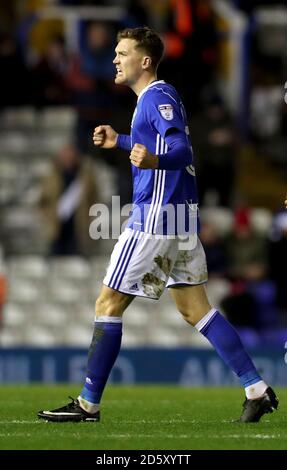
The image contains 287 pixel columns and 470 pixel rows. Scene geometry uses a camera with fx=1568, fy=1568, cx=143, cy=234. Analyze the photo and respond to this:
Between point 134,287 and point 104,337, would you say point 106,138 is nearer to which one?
point 134,287

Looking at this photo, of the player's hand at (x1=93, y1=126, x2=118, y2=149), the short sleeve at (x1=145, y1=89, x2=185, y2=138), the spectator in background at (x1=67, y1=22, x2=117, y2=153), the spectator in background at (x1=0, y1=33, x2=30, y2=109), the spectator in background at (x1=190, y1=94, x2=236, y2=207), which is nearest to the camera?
the short sleeve at (x1=145, y1=89, x2=185, y2=138)

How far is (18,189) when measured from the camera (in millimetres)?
19469

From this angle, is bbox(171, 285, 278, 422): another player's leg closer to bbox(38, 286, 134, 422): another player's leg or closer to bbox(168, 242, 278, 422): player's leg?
bbox(168, 242, 278, 422): player's leg

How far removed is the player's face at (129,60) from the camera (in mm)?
8836

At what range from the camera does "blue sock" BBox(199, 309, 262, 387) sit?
28.9 ft

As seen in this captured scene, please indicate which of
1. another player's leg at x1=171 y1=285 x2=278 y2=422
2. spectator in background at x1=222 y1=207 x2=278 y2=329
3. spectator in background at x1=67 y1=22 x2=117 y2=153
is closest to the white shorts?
another player's leg at x1=171 y1=285 x2=278 y2=422

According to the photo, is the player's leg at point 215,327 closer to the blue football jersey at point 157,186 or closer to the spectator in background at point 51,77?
the blue football jersey at point 157,186

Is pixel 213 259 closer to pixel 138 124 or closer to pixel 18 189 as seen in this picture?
pixel 18 189

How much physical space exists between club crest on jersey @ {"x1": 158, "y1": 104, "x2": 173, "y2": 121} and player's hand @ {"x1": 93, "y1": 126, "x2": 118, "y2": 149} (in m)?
0.50

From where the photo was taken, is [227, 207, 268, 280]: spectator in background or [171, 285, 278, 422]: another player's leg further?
[227, 207, 268, 280]: spectator in background

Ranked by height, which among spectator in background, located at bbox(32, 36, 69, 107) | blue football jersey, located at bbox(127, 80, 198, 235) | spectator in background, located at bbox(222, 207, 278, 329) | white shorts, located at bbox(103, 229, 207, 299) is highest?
spectator in background, located at bbox(32, 36, 69, 107)

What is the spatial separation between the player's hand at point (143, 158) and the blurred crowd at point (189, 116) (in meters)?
8.36

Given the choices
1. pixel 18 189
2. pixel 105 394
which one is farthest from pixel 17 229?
pixel 105 394

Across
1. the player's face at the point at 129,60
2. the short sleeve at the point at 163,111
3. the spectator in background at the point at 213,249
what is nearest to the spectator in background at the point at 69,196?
the spectator in background at the point at 213,249
